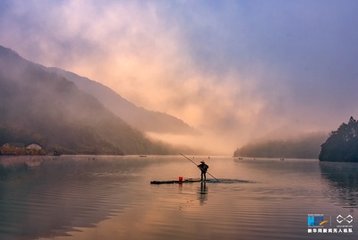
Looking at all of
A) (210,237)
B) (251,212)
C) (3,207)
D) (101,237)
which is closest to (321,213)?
(251,212)

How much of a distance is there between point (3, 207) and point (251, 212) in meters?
22.6

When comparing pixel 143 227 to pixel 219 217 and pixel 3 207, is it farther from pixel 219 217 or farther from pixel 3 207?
pixel 3 207

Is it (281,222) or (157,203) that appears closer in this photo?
(281,222)

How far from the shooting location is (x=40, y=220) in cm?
3198
